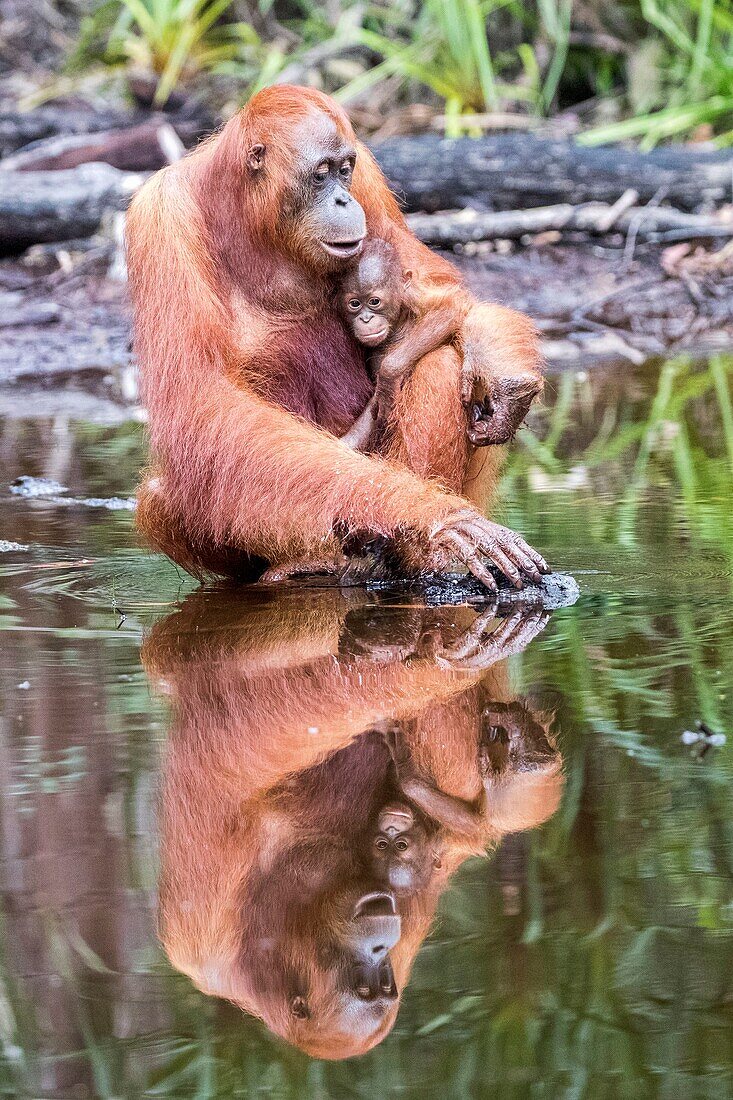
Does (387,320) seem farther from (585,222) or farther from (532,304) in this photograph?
(585,222)

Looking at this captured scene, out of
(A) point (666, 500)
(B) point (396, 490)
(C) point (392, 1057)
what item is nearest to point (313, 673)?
(B) point (396, 490)

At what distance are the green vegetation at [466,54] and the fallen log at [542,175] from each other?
Answer: 1055 mm

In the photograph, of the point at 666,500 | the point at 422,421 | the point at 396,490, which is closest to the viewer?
the point at 396,490

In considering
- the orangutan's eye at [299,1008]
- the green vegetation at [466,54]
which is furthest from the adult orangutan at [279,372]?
the green vegetation at [466,54]

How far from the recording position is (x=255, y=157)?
12.6 feet

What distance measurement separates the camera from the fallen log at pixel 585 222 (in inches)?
371

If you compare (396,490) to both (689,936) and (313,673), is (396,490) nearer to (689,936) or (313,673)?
(313,673)

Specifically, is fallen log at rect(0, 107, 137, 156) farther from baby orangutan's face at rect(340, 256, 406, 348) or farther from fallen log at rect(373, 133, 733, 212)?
baby orangutan's face at rect(340, 256, 406, 348)

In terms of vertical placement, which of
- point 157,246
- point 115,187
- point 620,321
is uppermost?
point 157,246

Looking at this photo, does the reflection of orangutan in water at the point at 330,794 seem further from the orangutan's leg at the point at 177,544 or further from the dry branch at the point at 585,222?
the dry branch at the point at 585,222

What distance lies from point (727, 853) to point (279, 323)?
2.17 m

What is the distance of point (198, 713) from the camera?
2943 millimetres

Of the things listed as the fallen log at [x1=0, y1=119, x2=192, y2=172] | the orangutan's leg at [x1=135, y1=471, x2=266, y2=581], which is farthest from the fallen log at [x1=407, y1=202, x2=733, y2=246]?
the orangutan's leg at [x1=135, y1=471, x2=266, y2=581]

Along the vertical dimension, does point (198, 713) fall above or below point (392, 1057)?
below
